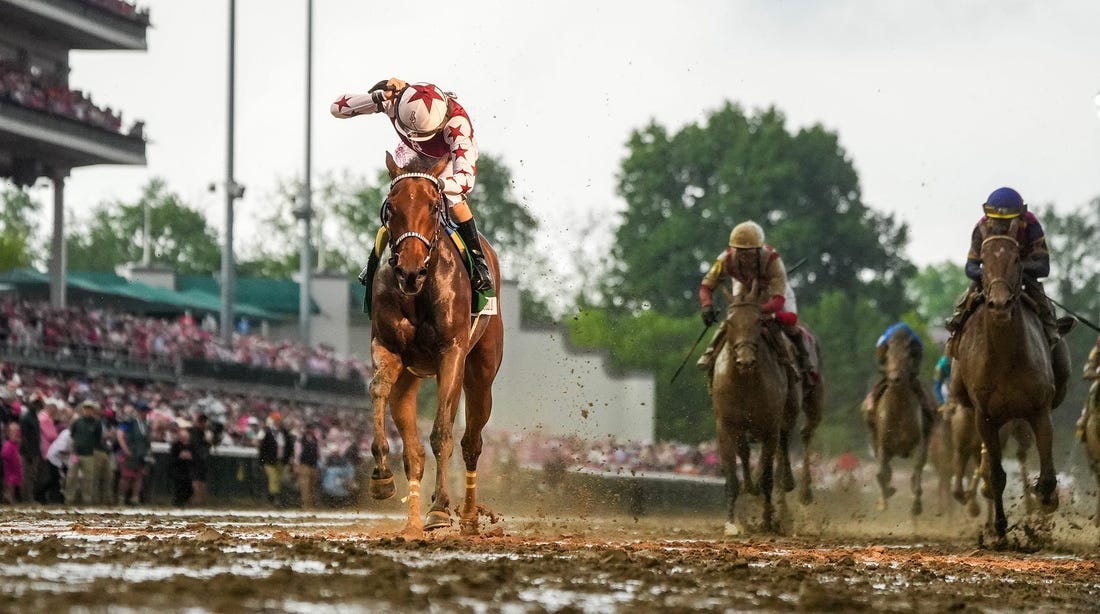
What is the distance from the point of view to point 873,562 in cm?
1234

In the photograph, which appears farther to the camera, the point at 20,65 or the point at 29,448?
the point at 20,65

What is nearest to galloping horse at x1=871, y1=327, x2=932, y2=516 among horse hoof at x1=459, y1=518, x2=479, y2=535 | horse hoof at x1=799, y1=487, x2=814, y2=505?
horse hoof at x1=799, y1=487, x2=814, y2=505

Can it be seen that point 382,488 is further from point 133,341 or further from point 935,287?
point 935,287

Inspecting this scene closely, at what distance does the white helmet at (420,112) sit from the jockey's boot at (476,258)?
73 centimetres

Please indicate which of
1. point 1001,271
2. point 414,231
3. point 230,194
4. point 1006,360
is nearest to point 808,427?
point 1006,360

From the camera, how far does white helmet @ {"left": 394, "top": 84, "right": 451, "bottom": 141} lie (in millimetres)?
13492

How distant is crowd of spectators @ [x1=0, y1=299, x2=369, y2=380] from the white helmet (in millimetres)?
24093

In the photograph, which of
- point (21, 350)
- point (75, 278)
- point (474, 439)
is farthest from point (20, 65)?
point (474, 439)

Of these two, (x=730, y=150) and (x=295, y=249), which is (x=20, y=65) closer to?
(x=730, y=150)

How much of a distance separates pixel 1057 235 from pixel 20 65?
70802 millimetres

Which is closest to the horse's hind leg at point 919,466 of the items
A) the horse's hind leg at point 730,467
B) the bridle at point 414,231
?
the horse's hind leg at point 730,467

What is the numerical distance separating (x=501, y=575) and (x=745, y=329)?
9127mm

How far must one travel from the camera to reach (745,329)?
712 inches

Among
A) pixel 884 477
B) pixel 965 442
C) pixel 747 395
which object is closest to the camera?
pixel 747 395
